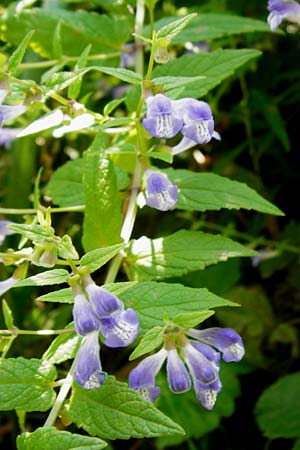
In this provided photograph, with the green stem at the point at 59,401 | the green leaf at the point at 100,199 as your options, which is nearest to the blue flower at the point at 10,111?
the green leaf at the point at 100,199

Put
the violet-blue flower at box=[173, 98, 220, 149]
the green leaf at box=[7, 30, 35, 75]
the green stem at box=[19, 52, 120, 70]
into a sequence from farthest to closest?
the green stem at box=[19, 52, 120, 70] → the green leaf at box=[7, 30, 35, 75] → the violet-blue flower at box=[173, 98, 220, 149]

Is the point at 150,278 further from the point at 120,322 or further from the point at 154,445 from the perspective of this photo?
the point at 154,445

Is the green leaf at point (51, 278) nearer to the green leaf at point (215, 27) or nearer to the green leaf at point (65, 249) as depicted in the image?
the green leaf at point (65, 249)

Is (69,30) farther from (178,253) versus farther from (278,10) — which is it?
(178,253)

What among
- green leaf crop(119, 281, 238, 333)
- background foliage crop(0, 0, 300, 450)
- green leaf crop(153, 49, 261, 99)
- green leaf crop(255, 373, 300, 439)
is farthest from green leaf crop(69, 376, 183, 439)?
green leaf crop(255, 373, 300, 439)

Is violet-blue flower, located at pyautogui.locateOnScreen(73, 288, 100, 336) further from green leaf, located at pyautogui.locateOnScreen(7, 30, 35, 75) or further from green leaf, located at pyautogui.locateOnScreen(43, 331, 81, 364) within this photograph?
green leaf, located at pyautogui.locateOnScreen(7, 30, 35, 75)
